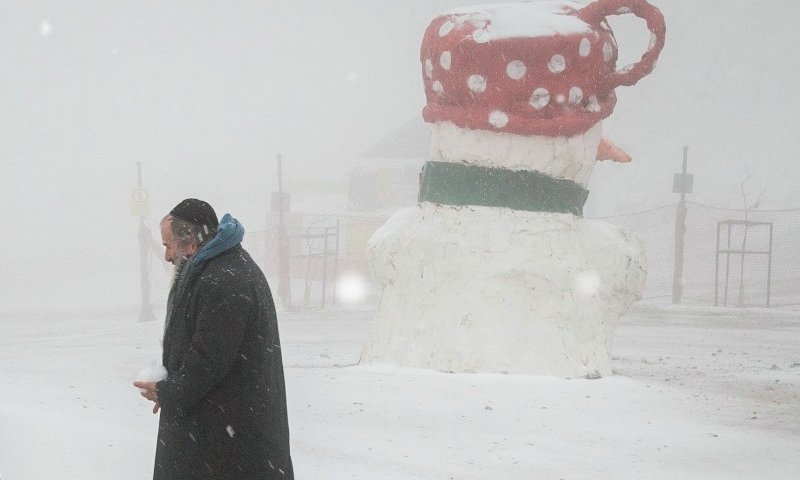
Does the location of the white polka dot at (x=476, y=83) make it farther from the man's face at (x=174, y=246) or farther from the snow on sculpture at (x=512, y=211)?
the man's face at (x=174, y=246)

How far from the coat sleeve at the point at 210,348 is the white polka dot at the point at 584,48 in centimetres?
337

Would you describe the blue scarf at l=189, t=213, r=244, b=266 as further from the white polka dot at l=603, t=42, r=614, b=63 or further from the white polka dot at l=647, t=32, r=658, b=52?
the white polka dot at l=647, t=32, r=658, b=52

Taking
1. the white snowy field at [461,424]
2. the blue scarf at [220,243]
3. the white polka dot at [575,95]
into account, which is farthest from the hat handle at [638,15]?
the blue scarf at [220,243]

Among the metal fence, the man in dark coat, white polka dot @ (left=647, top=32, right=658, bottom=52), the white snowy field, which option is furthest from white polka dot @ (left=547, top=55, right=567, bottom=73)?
the metal fence

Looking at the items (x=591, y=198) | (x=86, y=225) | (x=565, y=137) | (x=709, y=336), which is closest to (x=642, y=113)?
(x=591, y=198)

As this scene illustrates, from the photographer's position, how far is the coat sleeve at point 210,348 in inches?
108

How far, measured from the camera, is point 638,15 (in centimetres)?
566

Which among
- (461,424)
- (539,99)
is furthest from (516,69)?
(461,424)

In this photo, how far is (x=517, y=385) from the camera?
5.28 meters

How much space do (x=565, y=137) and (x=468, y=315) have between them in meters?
1.20

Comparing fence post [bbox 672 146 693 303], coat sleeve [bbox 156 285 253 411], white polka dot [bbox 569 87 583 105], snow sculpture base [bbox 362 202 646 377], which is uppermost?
white polka dot [bbox 569 87 583 105]

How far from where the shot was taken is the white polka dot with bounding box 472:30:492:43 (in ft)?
18.3

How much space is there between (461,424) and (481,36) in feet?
7.48

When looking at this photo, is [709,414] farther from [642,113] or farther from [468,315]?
[642,113]
